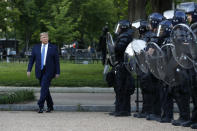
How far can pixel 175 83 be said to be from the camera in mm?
9969

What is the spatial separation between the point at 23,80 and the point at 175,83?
42.6ft

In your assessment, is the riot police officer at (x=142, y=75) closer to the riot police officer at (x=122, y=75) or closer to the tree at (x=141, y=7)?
the riot police officer at (x=122, y=75)

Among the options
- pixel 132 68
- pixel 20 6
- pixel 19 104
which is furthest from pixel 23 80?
pixel 20 6

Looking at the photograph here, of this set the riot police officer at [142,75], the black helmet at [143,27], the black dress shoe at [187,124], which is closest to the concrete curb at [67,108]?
the riot police officer at [142,75]

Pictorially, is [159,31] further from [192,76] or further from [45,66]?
[45,66]

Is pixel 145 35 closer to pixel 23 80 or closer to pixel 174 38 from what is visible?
pixel 174 38

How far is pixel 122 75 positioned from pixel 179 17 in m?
2.37

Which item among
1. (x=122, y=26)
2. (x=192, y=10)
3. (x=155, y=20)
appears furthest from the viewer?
(x=122, y=26)

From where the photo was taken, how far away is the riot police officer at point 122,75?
11.7 meters

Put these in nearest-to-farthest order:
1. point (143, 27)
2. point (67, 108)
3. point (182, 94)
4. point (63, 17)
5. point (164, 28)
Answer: point (182, 94) → point (164, 28) → point (143, 27) → point (67, 108) → point (63, 17)

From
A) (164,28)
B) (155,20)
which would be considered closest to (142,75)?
(155,20)

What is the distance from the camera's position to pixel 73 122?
10.7m

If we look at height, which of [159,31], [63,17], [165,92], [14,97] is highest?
[63,17]

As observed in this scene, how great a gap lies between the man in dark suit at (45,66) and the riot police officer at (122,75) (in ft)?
4.97
